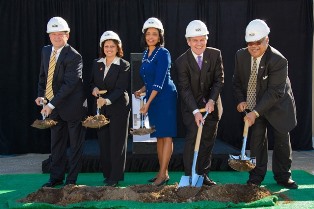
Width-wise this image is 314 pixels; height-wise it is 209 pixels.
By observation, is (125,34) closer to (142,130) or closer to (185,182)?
(142,130)

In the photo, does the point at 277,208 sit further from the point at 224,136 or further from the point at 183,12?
the point at 183,12

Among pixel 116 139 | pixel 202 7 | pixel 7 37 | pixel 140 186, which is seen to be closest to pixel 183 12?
pixel 202 7

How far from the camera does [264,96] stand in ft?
13.7

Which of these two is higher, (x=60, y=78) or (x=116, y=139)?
(x=60, y=78)

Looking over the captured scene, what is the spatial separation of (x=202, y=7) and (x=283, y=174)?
313 centimetres

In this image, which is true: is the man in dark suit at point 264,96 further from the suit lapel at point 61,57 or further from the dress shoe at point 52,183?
the dress shoe at point 52,183

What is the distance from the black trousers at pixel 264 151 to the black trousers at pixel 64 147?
1.54 m

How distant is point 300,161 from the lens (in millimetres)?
6246

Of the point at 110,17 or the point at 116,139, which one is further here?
the point at 110,17

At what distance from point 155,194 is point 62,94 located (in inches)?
48.5

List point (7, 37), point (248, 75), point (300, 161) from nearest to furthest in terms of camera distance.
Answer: point (248, 75) < point (300, 161) < point (7, 37)

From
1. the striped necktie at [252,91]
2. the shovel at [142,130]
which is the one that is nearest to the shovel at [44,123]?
the shovel at [142,130]

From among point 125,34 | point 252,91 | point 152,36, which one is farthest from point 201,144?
point 125,34

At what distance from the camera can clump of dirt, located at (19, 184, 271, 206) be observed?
3793mm
